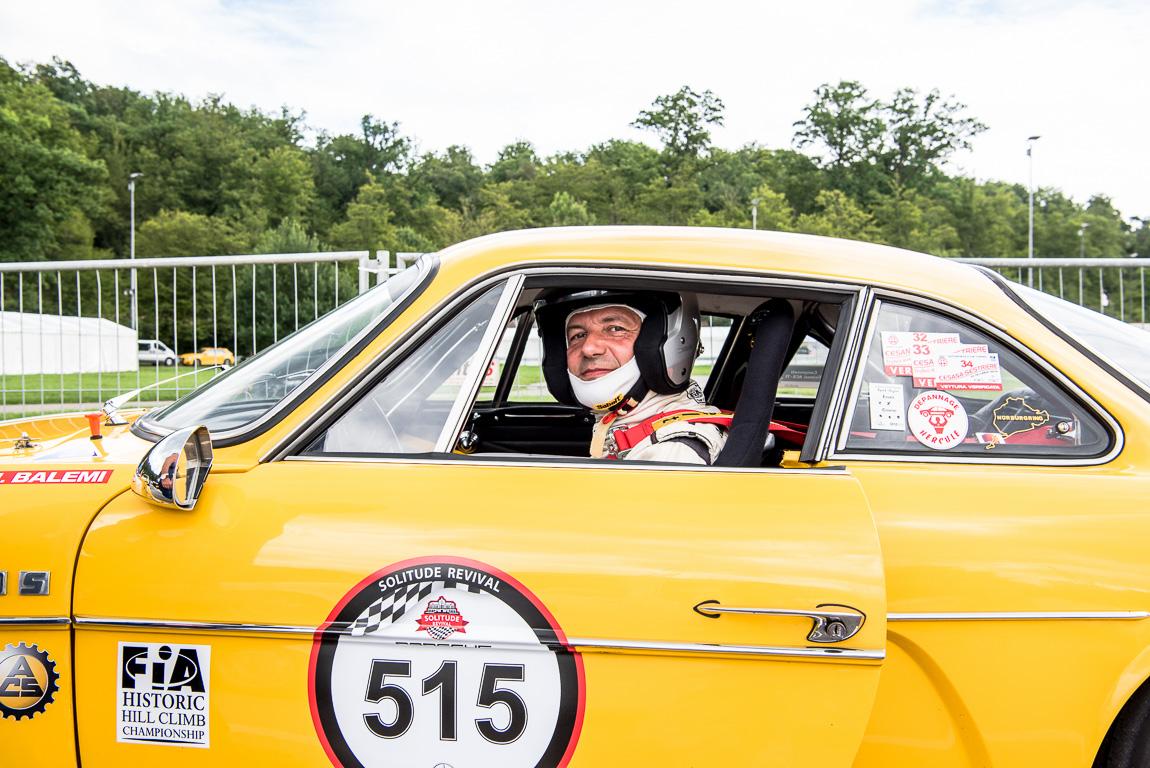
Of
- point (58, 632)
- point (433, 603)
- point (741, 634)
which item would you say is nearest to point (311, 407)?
point (433, 603)

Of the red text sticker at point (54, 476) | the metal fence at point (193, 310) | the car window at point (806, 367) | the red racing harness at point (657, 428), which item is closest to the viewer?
the red text sticker at point (54, 476)

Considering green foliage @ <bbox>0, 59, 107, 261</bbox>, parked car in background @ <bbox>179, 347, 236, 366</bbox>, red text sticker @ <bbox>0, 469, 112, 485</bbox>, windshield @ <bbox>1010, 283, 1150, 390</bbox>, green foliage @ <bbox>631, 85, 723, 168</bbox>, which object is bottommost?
red text sticker @ <bbox>0, 469, 112, 485</bbox>

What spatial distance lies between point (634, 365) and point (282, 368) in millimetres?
990

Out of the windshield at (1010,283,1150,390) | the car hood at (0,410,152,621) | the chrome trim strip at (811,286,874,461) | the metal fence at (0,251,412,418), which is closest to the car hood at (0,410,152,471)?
the car hood at (0,410,152,621)

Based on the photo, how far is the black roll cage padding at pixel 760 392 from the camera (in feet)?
6.30

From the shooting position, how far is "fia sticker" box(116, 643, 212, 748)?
1.46 metres

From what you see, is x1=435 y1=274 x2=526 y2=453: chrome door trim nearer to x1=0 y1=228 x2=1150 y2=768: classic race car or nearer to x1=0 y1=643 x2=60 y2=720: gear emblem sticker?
x1=0 y1=228 x2=1150 y2=768: classic race car

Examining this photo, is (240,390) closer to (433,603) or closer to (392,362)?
(392,362)

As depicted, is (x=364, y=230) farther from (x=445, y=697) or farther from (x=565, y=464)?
(x=445, y=697)

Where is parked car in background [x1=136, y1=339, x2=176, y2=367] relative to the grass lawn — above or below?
above

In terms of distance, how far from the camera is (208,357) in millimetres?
6188

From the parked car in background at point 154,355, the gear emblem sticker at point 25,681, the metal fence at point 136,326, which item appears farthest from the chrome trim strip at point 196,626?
the metal fence at point 136,326

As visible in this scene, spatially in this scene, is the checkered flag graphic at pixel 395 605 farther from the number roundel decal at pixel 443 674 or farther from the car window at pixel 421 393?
the car window at pixel 421 393

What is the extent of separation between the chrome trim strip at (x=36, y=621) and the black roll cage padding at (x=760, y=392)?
1.47 m
